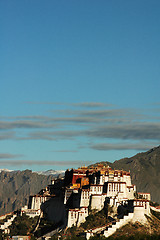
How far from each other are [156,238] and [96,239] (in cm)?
1991

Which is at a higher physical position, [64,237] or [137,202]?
[137,202]

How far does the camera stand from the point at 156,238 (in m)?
188

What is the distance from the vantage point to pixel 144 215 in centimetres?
19988

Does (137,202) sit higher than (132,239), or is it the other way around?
(137,202)

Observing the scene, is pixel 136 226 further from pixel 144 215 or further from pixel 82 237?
pixel 82 237

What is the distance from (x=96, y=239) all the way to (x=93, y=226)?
1160 centimetres

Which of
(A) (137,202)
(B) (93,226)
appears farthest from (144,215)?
(B) (93,226)

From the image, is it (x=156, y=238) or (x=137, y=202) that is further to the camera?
(x=137, y=202)

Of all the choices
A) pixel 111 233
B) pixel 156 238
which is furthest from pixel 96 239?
pixel 156 238

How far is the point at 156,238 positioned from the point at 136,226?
9.71 m

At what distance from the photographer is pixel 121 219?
639ft

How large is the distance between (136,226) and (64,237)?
25.3 m

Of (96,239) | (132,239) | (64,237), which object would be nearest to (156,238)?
(132,239)

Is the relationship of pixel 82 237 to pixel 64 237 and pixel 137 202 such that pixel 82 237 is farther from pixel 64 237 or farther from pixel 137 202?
pixel 137 202
